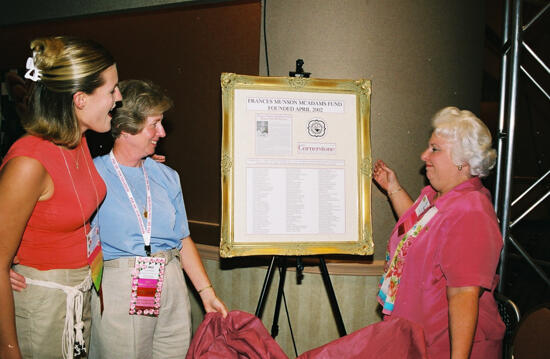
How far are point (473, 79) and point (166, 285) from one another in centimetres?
226

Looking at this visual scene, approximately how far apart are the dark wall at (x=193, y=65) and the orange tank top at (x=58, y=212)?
1.47m

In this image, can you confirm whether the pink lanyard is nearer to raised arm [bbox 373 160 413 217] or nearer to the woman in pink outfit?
the woman in pink outfit

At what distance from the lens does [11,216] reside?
1.10 meters

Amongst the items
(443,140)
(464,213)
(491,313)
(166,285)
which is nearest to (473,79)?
(443,140)

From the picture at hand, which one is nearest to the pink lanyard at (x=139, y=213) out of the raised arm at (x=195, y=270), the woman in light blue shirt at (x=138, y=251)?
the woman in light blue shirt at (x=138, y=251)

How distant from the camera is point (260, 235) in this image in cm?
184

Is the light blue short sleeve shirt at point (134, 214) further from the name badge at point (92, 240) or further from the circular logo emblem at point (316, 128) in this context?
the circular logo emblem at point (316, 128)

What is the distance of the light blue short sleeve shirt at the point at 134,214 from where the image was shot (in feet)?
5.13

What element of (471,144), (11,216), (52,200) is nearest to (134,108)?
(52,200)

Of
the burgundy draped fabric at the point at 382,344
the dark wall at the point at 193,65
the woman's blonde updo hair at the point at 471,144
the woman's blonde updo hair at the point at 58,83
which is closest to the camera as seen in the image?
the woman's blonde updo hair at the point at 58,83

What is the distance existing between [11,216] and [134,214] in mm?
516

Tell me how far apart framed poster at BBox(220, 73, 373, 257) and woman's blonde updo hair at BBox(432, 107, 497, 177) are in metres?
0.40

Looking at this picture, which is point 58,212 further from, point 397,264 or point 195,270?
point 397,264

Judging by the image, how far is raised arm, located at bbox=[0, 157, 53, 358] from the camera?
110 centimetres
